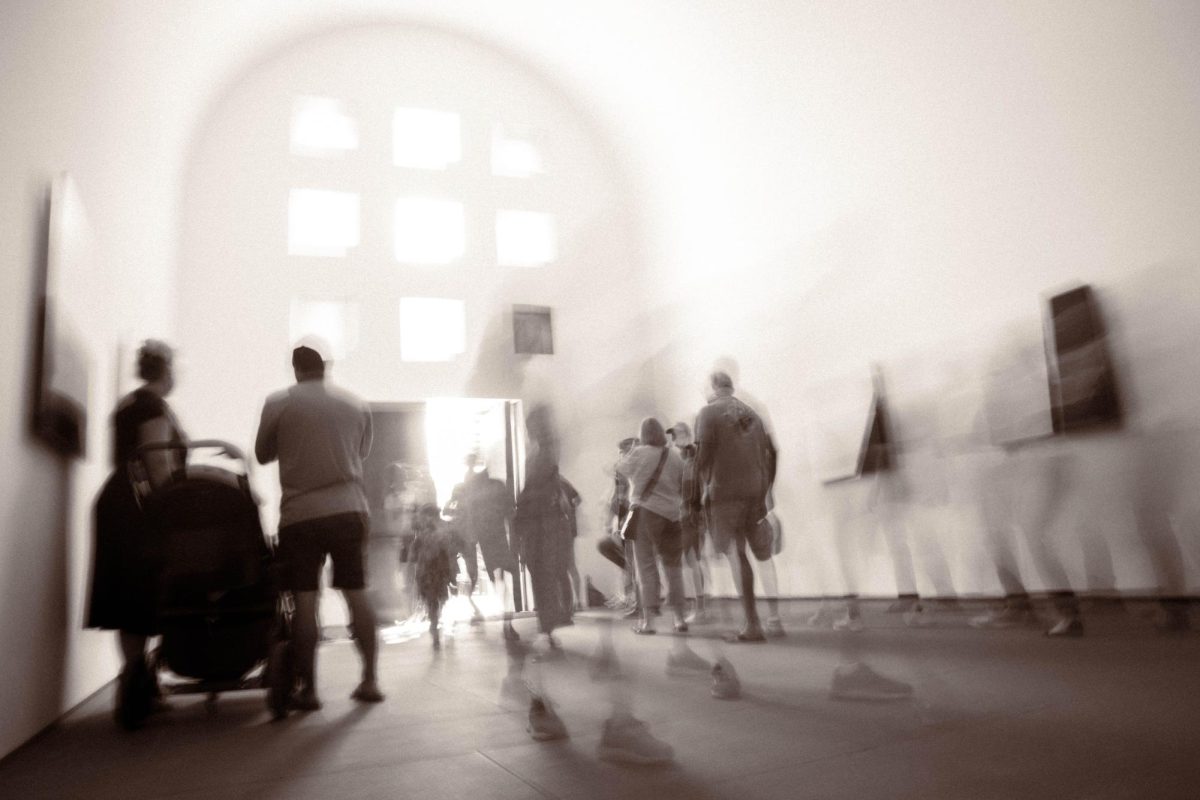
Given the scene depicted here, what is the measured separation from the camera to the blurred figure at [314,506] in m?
2.80

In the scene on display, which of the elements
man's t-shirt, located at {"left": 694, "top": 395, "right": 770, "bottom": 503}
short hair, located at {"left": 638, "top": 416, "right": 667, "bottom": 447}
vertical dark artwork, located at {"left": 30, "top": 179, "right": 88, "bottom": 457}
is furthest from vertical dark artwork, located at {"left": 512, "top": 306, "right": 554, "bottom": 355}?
vertical dark artwork, located at {"left": 30, "top": 179, "right": 88, "bottom": 457}

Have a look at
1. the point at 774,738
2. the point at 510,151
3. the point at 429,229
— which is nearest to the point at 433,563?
the point at 774,738

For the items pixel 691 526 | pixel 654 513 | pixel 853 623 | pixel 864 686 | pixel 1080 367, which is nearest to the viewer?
pixel 1080 367

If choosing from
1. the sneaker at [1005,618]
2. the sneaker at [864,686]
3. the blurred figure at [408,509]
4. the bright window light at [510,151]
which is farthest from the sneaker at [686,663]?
the bright window light at [510,151]

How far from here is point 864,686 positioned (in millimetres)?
2328

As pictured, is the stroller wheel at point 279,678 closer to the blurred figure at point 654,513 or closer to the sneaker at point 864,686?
the blurred figure at point 654,513

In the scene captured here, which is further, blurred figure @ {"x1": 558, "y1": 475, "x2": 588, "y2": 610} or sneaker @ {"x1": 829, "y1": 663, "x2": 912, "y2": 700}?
sneaker @ {"x1": 829, "y1": 663, "x2": 912, "y2": 700}

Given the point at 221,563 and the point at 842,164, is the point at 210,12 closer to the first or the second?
the point at 221,563

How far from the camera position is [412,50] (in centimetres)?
714

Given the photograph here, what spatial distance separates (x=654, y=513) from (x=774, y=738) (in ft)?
4.63

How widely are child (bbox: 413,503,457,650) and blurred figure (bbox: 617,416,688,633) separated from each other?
1555 millimetres

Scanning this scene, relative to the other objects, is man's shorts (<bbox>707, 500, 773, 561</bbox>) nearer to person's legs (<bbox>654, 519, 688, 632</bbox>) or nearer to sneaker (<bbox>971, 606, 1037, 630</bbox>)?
person's legs (<bbox>654, 519, 688, 632</bbox>)

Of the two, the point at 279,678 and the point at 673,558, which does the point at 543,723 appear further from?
the point at 673,558

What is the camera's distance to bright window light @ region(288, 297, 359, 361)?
746 centimetres
